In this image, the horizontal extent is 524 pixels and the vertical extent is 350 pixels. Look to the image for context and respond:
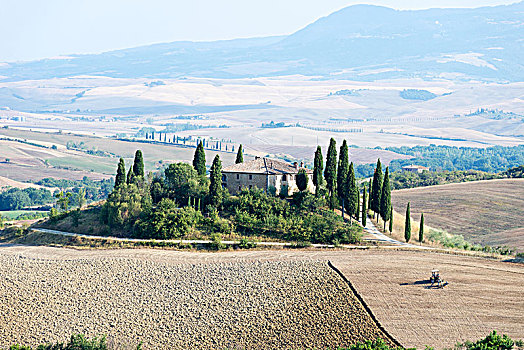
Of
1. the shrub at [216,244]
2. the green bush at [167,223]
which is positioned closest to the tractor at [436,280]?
the shrub at [216,244]

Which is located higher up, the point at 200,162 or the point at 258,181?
the point at 200,162

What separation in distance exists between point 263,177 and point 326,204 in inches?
250

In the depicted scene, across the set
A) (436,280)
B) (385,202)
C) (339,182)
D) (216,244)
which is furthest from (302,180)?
(436,280)

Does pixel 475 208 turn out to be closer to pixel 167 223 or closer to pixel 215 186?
pixel 215 186

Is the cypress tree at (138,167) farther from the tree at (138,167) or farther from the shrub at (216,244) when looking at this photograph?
the shrub at (216,244)

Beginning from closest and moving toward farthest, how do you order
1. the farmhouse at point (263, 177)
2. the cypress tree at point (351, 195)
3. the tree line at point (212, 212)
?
the tree line at point (212, 212), the cypress tree at point (351, 195), the farmhouse at point (263, 177)

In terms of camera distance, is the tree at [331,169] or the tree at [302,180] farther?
the tree at [331,169]

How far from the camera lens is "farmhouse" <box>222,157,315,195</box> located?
223 ft

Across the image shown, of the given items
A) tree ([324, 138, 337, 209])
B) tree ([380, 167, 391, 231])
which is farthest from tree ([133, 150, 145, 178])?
tree ([380, 167, 391, 231])

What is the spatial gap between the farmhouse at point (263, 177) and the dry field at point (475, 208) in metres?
22.4

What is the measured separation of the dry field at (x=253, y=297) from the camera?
42.1 metres

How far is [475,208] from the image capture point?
94.1 metres

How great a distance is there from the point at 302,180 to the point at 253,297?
2315cm

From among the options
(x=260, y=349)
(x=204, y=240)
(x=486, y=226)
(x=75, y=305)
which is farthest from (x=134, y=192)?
(x=486, y=226)
